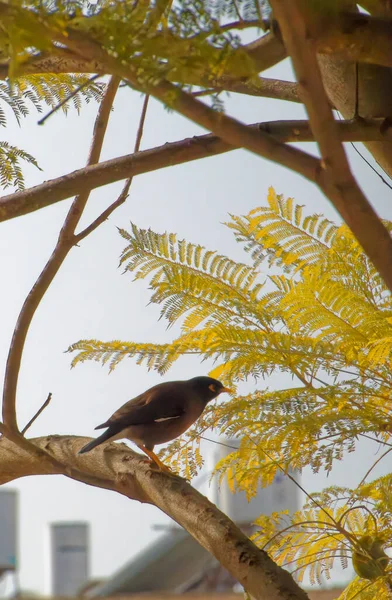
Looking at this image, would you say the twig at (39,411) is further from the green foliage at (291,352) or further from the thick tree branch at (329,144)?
the thick tree branch at (329,144)

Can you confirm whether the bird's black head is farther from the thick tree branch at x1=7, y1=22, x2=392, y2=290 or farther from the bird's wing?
the thick tree branch at x1=7, y1=22, x2=392, y2=290

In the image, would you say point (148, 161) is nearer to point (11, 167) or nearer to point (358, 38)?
point (358, 38)

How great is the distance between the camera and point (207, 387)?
78.8 inches

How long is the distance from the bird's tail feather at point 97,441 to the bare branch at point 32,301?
172 millimetres

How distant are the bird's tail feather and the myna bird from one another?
0.04 feet

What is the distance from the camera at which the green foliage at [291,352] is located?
4.75 ft

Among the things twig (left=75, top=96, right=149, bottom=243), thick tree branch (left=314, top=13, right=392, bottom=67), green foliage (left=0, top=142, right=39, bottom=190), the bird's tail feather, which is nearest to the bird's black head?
the bird's tail feather

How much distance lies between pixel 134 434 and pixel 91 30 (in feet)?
4.17

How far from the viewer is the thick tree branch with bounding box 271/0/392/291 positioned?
627mm

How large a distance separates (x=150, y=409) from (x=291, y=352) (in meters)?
0.55

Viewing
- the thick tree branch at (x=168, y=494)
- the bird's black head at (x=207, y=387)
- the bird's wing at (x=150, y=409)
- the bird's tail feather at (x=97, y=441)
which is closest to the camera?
the thick tree branch at (x=168, y=494)

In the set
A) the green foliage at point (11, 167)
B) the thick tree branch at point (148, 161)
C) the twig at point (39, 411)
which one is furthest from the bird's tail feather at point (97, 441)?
the thick tree branch at point (148, 161)

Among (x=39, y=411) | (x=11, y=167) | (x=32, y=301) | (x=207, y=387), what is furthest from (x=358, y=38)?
(x=207, y=387)

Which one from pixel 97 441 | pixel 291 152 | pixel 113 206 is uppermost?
pixel 113 206
